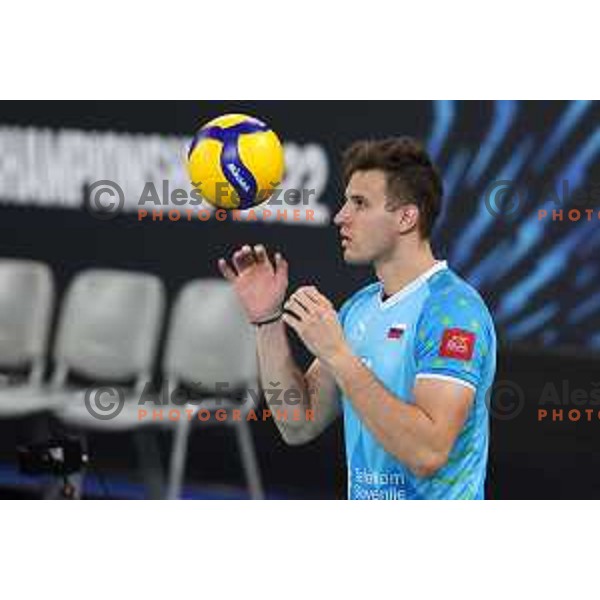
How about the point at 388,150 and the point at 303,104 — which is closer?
the point at 388,150

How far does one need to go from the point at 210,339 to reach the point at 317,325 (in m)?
3.14

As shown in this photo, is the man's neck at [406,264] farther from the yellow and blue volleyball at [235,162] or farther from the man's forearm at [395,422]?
the yellow and blue volleyball at [235,162]

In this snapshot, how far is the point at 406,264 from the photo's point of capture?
338cm

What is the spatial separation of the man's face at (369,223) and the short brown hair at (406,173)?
0.03 metres

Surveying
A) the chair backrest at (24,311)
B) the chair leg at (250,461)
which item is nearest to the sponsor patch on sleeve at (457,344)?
the chair leg at (250,461)

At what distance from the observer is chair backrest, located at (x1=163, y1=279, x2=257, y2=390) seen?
604cm

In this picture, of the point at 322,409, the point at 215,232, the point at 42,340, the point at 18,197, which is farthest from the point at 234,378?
the point at 322,409

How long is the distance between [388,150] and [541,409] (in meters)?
2.76

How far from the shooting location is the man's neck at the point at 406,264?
3.37 meters

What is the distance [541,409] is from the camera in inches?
229

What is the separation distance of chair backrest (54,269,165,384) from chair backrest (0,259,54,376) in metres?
0.14

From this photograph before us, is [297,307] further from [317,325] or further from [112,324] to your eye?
[112,324]

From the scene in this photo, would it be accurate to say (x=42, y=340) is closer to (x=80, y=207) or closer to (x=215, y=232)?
(x=80, y=207)

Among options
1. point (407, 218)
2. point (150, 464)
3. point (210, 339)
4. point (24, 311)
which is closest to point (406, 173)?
point (407, 218)
